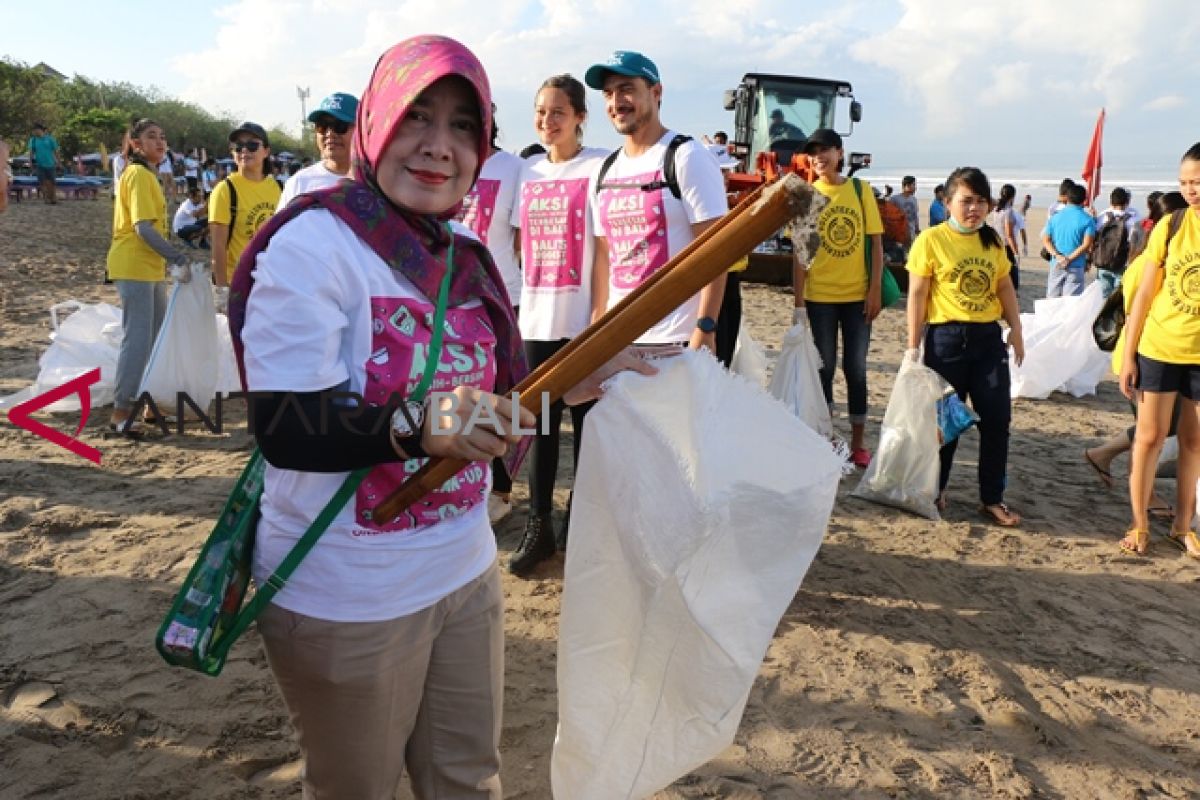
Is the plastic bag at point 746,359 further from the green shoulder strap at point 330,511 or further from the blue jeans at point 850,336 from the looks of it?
the green shoulder strap at point 330,511

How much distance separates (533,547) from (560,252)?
4.11 ft

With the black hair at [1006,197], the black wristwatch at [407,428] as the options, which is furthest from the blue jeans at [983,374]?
the black hair at [1006,197]

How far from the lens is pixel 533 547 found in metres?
3.66

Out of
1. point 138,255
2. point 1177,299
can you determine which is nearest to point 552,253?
point 1177,299

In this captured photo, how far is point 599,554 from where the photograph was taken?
1.59 metres

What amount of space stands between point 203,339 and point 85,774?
134 inches

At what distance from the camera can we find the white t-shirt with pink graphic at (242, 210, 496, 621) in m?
1.25

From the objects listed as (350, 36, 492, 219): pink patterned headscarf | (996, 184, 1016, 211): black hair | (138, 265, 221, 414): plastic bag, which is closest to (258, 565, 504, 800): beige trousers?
(350, 36, 492, 219): pink patterned headscarf

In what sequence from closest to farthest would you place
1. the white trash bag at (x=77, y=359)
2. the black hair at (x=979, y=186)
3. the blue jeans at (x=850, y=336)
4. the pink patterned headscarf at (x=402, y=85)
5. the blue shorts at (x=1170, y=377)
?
the pink patterned headscarf at (x=402, y=85)
the blue shorts at (x=1170, y=377)
the black hair at (x=979, y=186)
the blue jeans at (x=850, y=336)
the white trash bag at (x=77, y=359)

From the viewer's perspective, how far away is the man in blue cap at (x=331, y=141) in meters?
3.99

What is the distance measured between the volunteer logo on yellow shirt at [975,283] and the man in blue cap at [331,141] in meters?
3.07

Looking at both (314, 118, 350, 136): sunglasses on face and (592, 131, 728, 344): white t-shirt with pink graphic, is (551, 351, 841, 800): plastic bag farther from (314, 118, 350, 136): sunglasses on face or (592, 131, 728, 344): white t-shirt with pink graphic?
(314, 118, 350, 136): sunglasses on face

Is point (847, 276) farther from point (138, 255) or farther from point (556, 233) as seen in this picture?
point (138, 255)

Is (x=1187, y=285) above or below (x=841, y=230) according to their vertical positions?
below
